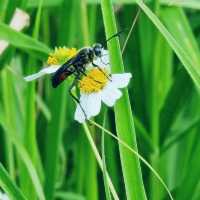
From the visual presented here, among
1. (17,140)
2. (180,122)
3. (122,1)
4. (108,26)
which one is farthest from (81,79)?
(180,122)

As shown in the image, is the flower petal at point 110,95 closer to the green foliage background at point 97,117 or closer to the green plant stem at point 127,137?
the green plant stem at point 127,137

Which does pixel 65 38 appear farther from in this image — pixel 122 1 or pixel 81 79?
pixel 81 79

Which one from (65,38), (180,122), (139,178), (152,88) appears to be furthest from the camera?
(180,122)

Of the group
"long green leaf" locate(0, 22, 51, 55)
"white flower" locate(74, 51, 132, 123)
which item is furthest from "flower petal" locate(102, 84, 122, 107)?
"long green leaf" locate(0, 22, 51, 55)

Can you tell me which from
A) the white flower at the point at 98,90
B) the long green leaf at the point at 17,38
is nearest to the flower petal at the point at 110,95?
the white flower at the point at 98,90

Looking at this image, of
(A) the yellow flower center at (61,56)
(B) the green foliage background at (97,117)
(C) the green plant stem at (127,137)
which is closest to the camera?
(C) the green plant stem at (127,137)

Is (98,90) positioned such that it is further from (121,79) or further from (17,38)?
(17,38)
